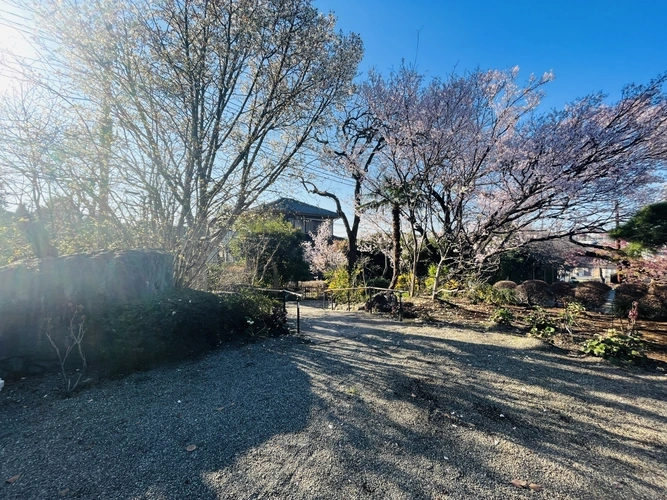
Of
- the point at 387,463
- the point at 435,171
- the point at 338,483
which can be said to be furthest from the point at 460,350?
the point at 435,171

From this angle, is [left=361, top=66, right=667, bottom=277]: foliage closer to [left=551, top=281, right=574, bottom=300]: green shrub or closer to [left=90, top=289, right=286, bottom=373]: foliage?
[left=551, top=281, right=574, bottom=300]: green shrub

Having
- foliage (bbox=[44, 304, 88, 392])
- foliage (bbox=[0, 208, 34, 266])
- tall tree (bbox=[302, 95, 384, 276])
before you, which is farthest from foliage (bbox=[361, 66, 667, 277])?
foliage (bbox=[0, 208, 34, 266])

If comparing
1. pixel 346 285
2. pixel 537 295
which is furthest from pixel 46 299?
pixel 537 295

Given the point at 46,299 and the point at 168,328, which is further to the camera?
the point at 168,328

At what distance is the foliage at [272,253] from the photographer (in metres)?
12.7

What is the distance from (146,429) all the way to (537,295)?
9.89 m

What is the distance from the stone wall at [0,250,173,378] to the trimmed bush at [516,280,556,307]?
32.1ft

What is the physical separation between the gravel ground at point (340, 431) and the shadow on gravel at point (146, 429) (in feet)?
0.04

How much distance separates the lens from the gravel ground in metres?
2.01

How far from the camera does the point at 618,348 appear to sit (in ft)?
15.3

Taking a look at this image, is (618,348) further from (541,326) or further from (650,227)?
(650,227)

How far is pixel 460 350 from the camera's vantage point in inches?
196

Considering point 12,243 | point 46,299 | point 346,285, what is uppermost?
point 12,243

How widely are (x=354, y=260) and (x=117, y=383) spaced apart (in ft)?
31.9
